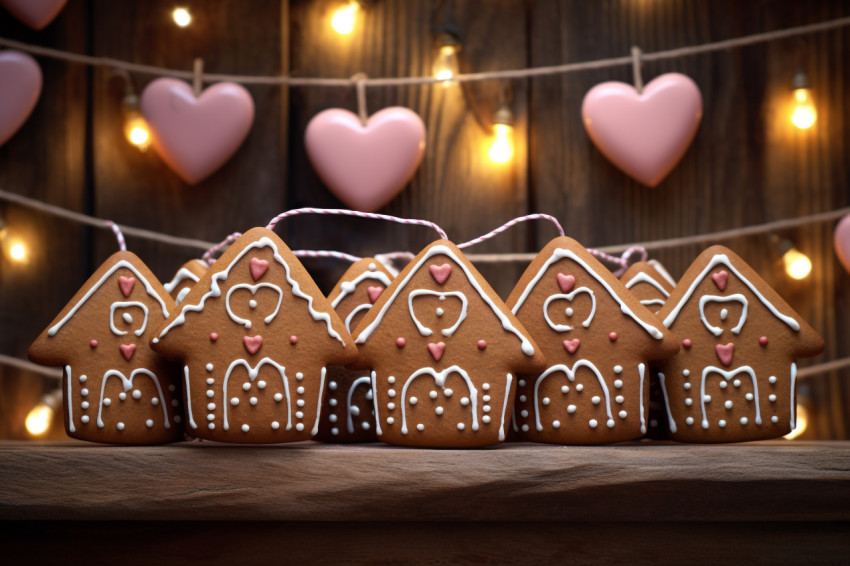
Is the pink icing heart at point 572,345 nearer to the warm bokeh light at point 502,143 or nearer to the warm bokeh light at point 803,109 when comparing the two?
the warm bokeh light at point 502,143

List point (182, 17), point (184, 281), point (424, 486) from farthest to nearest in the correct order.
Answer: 1. point (182, 17)
2. point (184, 281)
3. point (424, 486)

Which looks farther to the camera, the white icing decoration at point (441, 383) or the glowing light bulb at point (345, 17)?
the glowing light bulb at point (345, 17)

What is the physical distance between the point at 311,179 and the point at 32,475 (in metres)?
0.71

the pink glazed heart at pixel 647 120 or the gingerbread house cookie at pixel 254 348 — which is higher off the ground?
the pink glazed heart at pixel 647 120

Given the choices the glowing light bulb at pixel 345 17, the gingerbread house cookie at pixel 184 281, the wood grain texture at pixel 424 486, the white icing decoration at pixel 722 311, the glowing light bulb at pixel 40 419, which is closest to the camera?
the wood grain texture at pixel 424 486

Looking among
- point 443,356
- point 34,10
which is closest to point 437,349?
point 443,356

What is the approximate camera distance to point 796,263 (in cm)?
126

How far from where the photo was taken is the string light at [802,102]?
127 cm

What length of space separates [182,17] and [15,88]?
318 millimetres

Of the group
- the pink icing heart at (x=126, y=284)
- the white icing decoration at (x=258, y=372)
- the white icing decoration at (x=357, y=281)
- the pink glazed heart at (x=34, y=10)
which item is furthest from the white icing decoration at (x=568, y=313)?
the pink glazed heart at (x=34, y=10)

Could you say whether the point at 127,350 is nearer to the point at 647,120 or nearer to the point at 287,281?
the point at 287,281

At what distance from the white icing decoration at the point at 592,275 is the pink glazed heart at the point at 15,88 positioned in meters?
0.95

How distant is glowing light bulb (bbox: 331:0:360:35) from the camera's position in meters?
1.33

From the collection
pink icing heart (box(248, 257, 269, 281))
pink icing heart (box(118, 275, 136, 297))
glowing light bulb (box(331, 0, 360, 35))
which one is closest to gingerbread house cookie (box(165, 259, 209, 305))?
pink icing heart (box(118, 275, 136, 297))
